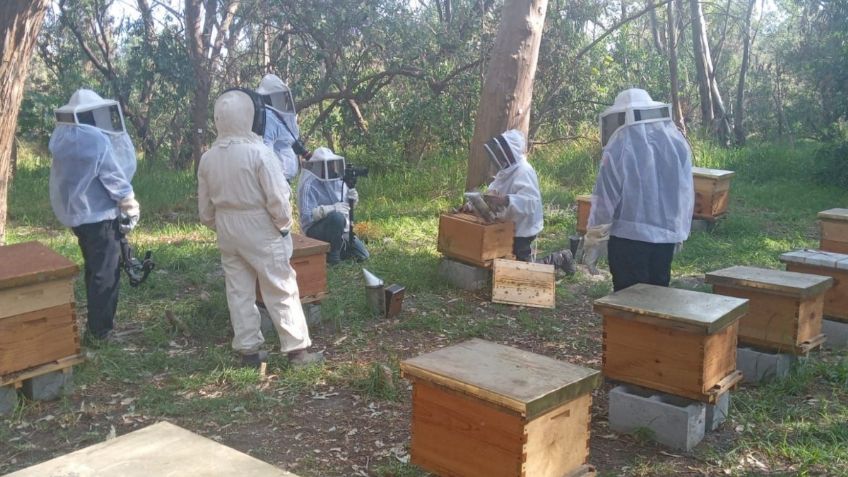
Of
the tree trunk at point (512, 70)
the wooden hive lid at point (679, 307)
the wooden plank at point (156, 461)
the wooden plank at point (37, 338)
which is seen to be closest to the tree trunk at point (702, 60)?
the tree trunk at point (512, 70)

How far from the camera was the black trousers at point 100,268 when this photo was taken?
4.85m

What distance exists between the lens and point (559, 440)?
115 inches

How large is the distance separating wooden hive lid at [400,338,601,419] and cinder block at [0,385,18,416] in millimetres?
2241

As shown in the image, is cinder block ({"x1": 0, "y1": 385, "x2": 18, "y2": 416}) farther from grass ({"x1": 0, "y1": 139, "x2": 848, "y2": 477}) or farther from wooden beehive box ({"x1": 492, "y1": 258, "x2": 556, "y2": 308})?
wooden beehive box ({"x1": 492, "y1": 258, "x2": 556, "y2": 308})

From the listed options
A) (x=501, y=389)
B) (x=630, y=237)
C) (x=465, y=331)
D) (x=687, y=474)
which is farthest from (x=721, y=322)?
(x=465, y=331)

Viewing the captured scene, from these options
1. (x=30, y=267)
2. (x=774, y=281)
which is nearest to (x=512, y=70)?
(x=774, y=281)

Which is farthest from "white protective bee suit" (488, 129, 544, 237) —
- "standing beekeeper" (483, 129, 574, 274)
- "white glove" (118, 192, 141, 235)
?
"white glove" (118, 192, 141, 235)

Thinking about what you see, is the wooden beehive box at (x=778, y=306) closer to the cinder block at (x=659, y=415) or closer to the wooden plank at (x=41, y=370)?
the cinder block at (x=659, y=415)

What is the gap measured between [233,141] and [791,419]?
3281mm

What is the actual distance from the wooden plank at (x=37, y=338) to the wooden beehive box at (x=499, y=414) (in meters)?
2.06

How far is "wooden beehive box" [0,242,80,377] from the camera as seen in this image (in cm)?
385

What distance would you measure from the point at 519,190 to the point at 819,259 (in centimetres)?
220

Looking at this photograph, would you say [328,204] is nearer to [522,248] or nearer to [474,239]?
[474,239]

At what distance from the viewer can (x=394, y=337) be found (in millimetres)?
5293
